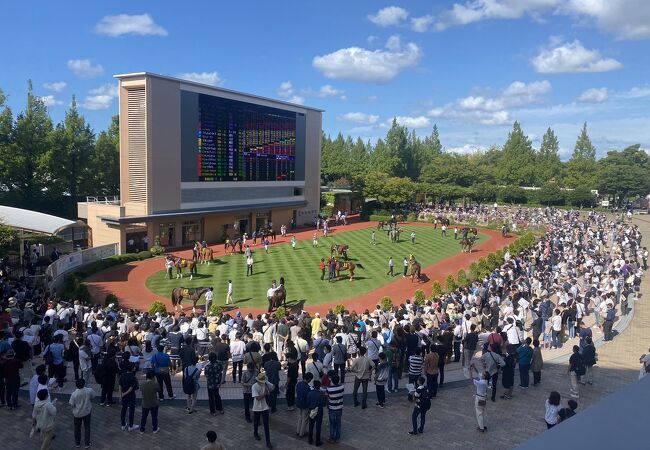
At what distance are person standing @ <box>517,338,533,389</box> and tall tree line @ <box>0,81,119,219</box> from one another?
37674mm

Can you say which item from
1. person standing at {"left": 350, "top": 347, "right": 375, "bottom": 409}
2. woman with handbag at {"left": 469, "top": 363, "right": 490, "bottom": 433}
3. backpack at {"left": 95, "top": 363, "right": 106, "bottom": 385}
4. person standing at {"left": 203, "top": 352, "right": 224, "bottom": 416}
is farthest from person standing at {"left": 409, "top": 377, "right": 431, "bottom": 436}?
backpack at {"left": 95, "top": 363, "right": 106, "bottom": 385}

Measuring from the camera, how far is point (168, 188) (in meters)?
35.1

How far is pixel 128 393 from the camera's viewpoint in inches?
376

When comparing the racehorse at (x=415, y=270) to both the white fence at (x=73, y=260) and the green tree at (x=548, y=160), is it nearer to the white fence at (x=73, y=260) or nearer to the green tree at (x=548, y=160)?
the white fence at (x=73, y=260)

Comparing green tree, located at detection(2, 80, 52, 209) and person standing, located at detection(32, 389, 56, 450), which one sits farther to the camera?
green tree, located at detection(2, 80, 52, 209)

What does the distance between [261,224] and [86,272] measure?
19.3m

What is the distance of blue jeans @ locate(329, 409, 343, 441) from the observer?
950cm

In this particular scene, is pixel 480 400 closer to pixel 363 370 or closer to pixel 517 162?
pixel 363 370

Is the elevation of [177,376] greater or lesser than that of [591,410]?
lesser

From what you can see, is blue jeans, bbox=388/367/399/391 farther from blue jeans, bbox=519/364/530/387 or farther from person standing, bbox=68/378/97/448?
person standing, bbox=68/378/97/448

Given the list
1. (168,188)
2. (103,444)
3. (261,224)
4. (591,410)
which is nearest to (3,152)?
(168,188)

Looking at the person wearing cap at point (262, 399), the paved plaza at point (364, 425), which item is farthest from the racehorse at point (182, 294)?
the person wearing cap at point (262, 399)

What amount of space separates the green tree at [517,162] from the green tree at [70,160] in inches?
2425

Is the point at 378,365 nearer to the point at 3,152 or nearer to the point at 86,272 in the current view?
the point at 86,272
